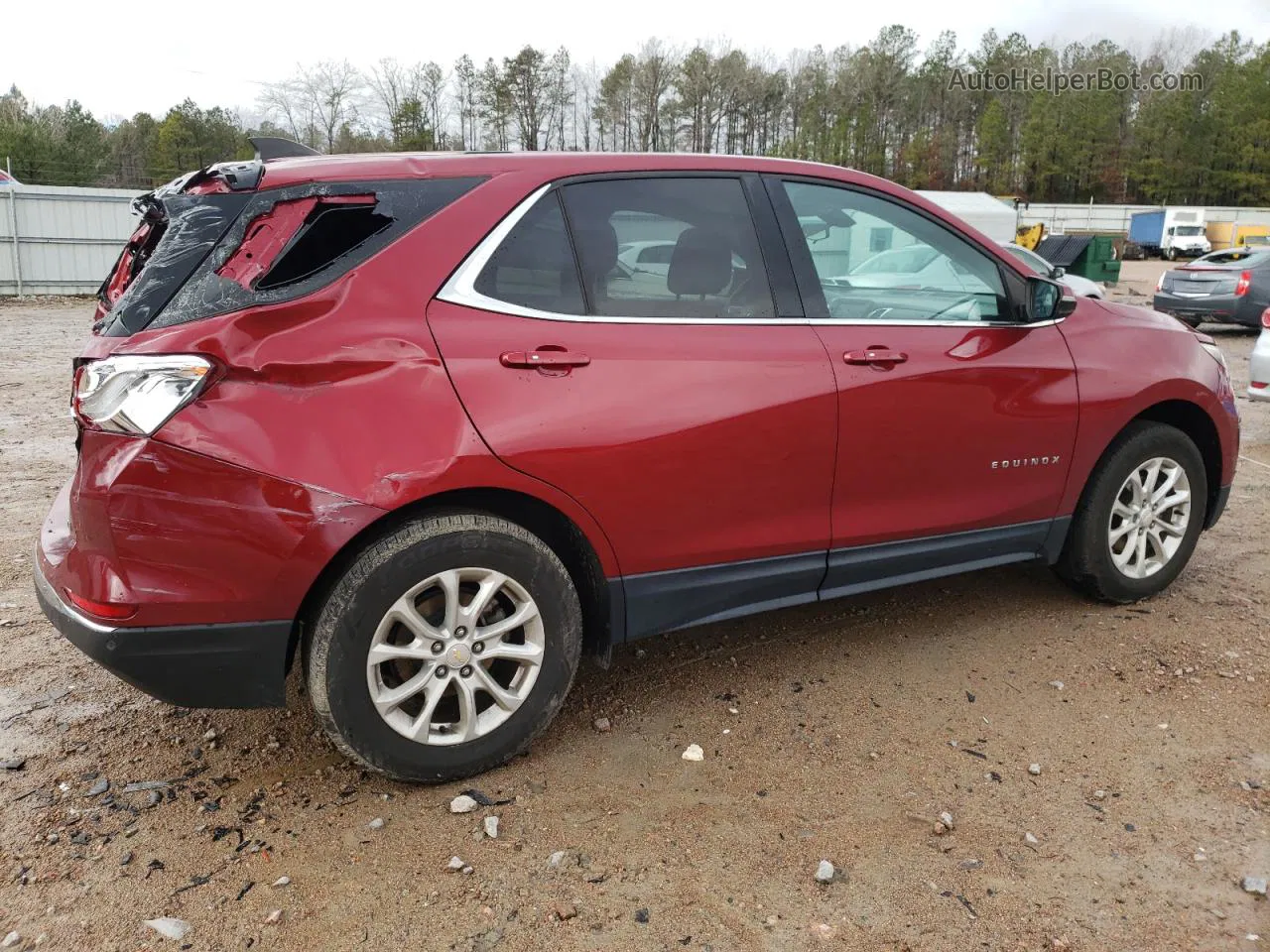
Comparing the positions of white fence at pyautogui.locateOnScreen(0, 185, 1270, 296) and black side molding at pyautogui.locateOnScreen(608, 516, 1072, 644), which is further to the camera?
white fence at pyautogui.locateOnScreen(0, 185, 1270, 296)

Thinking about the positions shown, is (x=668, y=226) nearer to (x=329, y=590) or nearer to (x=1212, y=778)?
(x=329, y=590)

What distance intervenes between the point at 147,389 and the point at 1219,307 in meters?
17.4

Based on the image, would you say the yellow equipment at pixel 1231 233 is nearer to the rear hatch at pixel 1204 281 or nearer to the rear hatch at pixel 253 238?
the rear hatch at pixel 1204 281

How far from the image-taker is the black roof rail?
10.9 ft

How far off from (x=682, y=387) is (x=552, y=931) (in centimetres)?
152

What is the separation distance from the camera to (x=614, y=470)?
2.97 metres

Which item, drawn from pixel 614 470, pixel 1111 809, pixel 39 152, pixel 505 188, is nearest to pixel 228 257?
pixel 505 188

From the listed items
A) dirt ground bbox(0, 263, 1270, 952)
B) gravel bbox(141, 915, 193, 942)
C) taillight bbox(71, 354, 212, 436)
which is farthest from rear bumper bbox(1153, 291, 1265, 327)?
gravel bbox(141, 915, 193, 942)

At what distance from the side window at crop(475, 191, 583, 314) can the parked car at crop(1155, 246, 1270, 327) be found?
16309 millimetres

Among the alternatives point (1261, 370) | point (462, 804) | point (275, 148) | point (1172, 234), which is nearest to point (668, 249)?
point (275, 148)

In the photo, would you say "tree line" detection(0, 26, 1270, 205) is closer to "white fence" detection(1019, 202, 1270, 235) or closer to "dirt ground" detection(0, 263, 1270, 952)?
"white fence" detection(1019, 202, 1270, 235)

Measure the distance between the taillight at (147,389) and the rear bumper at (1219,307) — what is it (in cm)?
1686

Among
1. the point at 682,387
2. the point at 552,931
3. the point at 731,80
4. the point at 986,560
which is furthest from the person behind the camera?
the point at 731,80

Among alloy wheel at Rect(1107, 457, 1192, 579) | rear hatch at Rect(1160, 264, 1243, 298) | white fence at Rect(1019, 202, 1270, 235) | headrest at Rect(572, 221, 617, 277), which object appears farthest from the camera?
white fence at Rect(1019, 202, 1270, 235)
